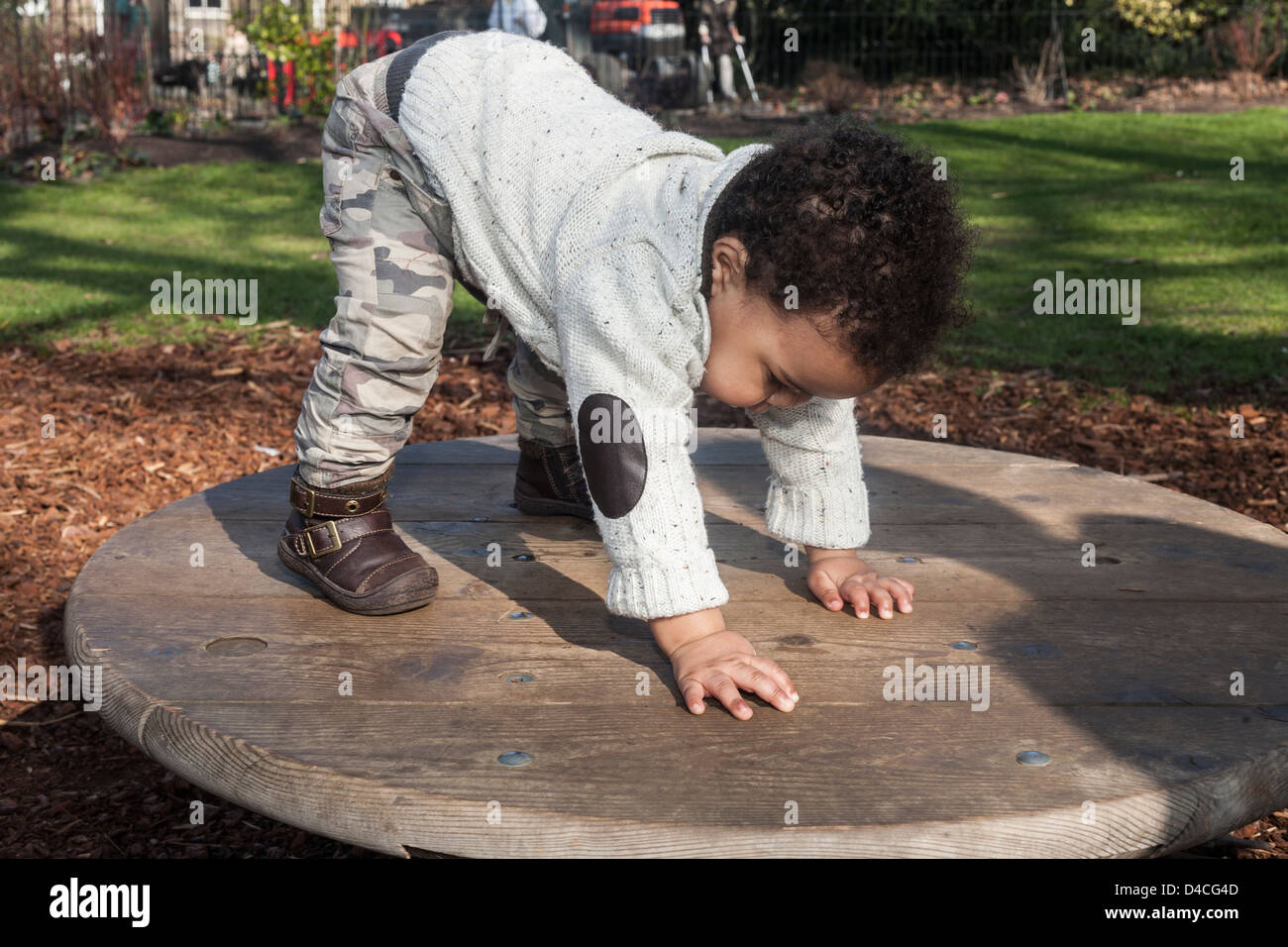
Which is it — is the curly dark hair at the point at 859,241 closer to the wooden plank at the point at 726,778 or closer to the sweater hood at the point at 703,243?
the sweater hood at the point at 703,243

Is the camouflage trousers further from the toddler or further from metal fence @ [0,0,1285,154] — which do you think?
metal fence @ [0,0,1285,154]

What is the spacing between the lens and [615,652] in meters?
2.02

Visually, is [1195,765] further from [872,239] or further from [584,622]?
[584,622]

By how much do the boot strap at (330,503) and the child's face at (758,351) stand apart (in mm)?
711

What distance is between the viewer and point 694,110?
12.7 m

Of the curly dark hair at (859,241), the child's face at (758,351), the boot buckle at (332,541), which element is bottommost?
the boot buckle at (332,541)

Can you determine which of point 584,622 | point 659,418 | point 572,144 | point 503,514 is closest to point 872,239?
point 659,418

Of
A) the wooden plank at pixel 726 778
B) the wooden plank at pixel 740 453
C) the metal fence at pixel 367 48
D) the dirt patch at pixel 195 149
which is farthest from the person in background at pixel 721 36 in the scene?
the wooden plank at pixel 726 778

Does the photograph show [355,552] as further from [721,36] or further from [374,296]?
[721,36]

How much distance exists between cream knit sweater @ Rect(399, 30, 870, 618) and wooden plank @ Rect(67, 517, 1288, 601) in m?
0.17

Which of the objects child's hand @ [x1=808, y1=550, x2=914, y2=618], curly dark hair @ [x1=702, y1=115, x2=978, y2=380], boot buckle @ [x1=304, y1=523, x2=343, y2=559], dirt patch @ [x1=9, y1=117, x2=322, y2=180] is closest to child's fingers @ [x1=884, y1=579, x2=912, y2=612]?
child's hand @ [x1=808, y1=550, x2=914, y2=618]

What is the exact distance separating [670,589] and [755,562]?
2.06ft

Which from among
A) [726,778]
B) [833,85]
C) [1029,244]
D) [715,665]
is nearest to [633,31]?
[833,85]

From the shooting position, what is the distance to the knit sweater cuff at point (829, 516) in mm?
2334
